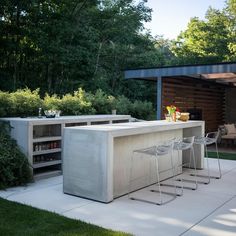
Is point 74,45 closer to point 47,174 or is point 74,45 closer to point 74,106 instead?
point 74,106

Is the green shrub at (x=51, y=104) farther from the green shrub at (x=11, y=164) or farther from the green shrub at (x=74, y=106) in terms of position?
the green shrub at (x=11, y=164)

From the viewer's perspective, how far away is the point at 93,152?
5043mm

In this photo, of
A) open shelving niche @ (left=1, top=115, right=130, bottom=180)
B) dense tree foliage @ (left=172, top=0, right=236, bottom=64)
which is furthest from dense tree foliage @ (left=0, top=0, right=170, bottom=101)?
open shelving niche @ (left=1, top=115, right=130, bottom=180)

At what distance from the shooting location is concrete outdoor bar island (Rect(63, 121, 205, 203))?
4.94m

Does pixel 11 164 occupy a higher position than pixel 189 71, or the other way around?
pixel 189 71

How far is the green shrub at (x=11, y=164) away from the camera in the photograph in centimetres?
570

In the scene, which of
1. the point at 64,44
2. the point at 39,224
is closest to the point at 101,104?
the point at 39,224

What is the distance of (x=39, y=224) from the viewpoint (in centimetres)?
405

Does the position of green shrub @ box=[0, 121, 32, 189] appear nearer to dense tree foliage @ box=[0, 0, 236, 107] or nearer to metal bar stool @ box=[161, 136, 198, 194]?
metal bar stool @ box=[161, 136, 198, 194]

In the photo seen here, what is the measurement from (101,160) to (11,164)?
1.74m

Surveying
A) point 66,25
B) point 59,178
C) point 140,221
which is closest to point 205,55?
point 66,25

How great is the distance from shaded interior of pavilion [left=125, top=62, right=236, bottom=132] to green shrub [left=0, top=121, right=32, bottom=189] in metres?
5.52

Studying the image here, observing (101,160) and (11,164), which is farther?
(11,164)

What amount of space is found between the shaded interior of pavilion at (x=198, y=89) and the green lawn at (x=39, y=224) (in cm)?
672
